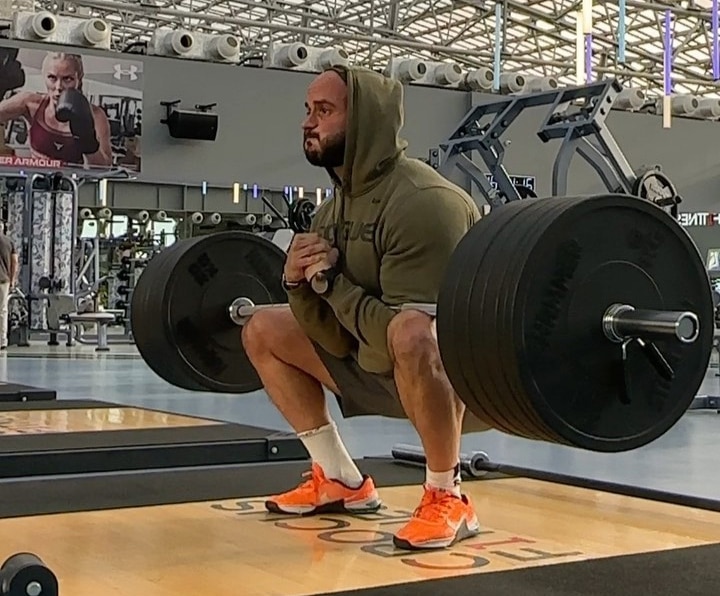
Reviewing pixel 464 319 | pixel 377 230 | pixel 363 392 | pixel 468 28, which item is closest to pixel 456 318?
pixel 464 319

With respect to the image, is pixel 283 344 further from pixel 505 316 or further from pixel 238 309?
pixel 505 316

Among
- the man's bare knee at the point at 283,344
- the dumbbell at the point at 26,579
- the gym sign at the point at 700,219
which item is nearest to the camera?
the dumbbell at the point at 26,579

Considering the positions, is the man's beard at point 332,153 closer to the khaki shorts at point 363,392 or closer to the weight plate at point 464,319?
the khaki shorts at point 363,392

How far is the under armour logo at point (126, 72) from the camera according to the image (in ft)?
30.5

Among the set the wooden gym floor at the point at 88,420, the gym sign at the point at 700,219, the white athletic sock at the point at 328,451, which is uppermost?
the gym sign at the point at 700,219

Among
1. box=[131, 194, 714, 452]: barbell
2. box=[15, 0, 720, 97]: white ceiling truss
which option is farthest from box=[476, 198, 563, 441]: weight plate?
box=[15, 0, 720, 97]: white ceiling truss

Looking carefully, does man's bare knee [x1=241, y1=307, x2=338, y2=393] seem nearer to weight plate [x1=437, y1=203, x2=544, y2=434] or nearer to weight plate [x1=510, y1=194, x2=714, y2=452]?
weight plate [x1=437, y1=203, x2=544, y2=434]

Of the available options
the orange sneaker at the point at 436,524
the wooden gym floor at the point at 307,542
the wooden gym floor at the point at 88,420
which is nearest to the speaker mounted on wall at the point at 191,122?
the wooden gym floor at the point at 88,420

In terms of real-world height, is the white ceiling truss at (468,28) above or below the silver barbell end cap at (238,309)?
above

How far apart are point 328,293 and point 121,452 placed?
1.21 metres

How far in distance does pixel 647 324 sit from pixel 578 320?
95 mm

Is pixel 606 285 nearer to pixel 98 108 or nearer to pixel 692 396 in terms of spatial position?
pixel 692 396

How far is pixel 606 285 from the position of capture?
164 cm

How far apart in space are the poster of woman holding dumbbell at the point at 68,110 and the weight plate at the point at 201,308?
6.99 meters
